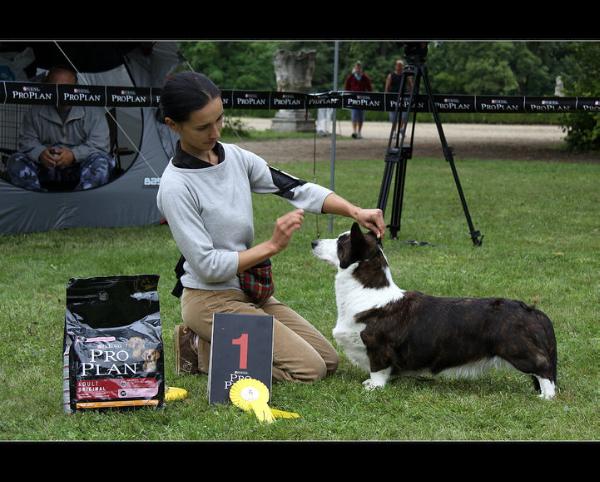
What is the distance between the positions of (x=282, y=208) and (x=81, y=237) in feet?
9.42

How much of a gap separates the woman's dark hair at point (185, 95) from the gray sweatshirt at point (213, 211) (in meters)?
0.30

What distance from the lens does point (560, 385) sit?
4.11m

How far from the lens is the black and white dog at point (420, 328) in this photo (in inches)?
153

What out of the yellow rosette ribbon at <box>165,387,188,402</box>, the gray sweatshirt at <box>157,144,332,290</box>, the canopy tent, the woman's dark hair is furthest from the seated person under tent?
the yellow rosette ribbon at <box>165,387,188,402</box>

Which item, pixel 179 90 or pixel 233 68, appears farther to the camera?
pixel 233 68

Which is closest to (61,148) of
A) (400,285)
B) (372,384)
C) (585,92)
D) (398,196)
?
(398,196)

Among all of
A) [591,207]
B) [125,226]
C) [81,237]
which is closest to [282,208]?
[125,226]

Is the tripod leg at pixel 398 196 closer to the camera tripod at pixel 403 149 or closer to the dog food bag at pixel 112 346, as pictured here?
the camera tripod at pixel 403 149

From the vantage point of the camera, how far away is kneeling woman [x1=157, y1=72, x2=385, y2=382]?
12.0 ft

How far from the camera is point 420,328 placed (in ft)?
13.2

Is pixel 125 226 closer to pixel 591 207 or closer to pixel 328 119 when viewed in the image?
pixel 591 207

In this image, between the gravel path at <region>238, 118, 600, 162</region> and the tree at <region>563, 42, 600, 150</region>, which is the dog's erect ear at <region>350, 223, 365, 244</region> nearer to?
the gravel path at <region>238, 118, 600, 162</region>

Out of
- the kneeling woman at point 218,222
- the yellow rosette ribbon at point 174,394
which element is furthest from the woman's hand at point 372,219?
the yellow rosette ribbon at point 174,394

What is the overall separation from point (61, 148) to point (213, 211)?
556 cm
